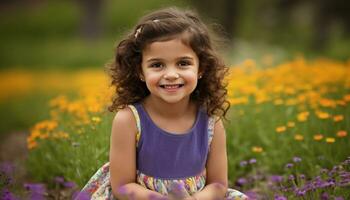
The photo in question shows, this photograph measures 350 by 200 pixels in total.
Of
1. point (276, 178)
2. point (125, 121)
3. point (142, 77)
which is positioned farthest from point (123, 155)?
point (276, 178)

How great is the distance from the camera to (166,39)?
9.11ft

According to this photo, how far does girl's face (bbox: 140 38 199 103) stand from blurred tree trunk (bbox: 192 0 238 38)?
11309 mm

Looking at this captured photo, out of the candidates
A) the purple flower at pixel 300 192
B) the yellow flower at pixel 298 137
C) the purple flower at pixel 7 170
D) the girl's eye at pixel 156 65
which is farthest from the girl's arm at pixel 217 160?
the purple flower at pixel 7 170

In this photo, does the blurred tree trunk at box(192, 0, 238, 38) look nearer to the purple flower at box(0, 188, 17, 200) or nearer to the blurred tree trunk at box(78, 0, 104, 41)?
the blurred tree trunk at box(78, 0, 104, 41)

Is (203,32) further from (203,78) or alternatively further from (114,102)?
(114,102)

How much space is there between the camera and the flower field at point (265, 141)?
3418 mm

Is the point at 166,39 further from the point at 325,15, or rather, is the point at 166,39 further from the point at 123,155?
the point at 325,15

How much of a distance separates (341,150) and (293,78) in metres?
1.57

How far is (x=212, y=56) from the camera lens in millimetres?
3016

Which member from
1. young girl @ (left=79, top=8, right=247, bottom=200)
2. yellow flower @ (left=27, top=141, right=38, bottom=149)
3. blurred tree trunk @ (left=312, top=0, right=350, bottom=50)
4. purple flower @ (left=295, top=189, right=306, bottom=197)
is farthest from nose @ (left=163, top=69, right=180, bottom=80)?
blurred tree trunk @ (left=312, top=0, right=350, bottom=50)

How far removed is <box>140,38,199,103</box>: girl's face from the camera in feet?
9.05

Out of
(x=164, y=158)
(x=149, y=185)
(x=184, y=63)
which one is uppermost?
(x=184, y=63)

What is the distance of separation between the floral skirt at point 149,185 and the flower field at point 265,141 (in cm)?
21

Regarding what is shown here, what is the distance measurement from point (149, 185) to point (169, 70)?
60cm
